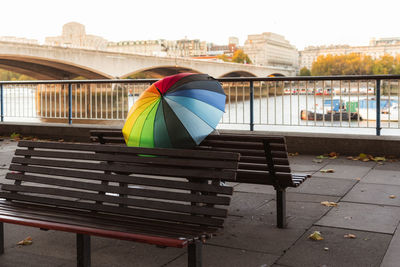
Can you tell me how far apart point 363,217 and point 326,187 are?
129 cm

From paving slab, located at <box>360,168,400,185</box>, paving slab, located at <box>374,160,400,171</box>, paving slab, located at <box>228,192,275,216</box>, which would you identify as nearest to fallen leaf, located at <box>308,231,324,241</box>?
paving slab, located at <box>228,192,275,216</box>

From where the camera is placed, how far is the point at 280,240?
3.82 metres

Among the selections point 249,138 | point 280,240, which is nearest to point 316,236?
point 280,240

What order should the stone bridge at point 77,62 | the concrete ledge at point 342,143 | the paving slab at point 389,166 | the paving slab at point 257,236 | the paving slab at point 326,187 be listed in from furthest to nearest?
the stone bridge at point 77,62
the concrete ledge at point 342,143
the paving slab at point 389,166
the paving slab at point 326,187
the paving slab at point 257,236

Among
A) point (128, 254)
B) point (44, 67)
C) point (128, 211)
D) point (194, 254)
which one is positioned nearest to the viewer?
point (194, 254)

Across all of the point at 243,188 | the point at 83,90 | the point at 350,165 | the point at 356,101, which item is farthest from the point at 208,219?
the point at 83,90

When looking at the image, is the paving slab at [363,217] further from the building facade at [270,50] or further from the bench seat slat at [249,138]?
the building facade at [270,50]

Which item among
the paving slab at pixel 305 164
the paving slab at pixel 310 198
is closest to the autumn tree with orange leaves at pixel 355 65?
the paving slab at pixel 305 164

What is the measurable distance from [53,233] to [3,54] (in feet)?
115

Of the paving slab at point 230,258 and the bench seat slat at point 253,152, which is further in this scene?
the bench seat slat at point 253,152

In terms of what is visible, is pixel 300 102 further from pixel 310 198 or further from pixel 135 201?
pixel 135 201

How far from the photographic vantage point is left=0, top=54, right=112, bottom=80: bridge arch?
130 ft

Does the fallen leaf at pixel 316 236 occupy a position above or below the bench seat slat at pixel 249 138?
below

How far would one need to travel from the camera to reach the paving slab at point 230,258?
3344mm
